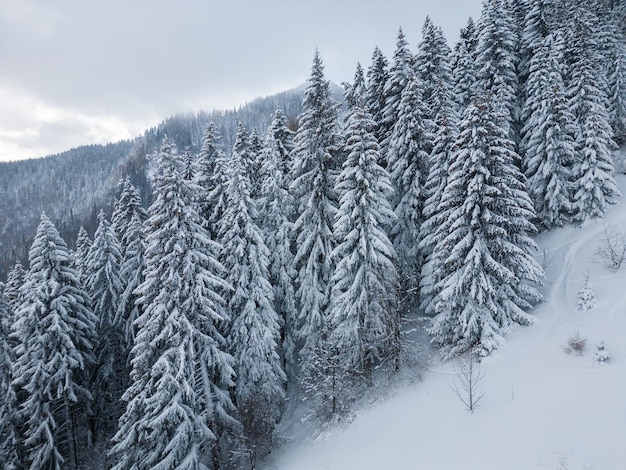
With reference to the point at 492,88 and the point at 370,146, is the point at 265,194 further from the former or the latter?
the point at 492,88

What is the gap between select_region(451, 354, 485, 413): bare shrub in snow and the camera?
16.5 metres

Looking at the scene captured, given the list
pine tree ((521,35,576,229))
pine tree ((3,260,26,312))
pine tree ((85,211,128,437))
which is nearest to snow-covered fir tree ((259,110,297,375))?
pine tree ((85,211,128,437))

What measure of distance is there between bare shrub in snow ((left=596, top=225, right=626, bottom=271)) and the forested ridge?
2412 millimetres

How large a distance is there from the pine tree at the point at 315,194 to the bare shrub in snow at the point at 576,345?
12.9 m

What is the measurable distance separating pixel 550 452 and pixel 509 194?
1223cm

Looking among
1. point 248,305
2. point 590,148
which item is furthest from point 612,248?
point 248,305

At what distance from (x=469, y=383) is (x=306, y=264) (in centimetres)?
1233

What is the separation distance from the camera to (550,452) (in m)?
Answer: 12.8

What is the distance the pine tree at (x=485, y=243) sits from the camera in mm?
18750

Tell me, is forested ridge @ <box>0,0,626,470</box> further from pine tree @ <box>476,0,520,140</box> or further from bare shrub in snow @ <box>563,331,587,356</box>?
bare shrub in snow @ <box>563,331,587,356</box>

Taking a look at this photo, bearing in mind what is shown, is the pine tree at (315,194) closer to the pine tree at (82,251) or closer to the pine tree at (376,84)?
the pine tree at (376,84)

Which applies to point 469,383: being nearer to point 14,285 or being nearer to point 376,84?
point 376,84

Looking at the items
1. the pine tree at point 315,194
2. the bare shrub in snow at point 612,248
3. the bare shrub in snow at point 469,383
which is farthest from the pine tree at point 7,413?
the bare shrub in snow at point 612,248

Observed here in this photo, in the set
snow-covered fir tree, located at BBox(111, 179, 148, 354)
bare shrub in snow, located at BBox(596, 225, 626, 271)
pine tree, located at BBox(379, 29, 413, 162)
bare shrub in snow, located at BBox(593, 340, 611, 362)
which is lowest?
bare shrub in snow, located at BBox(593, 340, 611, 362)
